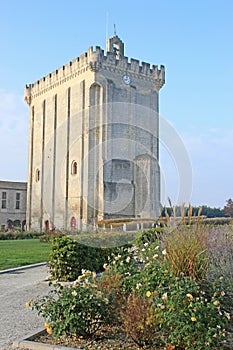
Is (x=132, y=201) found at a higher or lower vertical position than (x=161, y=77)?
lower

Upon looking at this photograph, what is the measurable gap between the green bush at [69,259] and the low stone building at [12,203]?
31.0 m

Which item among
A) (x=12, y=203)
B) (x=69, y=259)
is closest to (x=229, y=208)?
(x=12, y=203)

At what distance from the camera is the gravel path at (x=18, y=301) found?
4980 millimetres

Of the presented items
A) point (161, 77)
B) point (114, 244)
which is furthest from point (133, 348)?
point (161, 77)

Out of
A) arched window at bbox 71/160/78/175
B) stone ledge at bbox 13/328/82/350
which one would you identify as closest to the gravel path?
stone ledge at bbox 13/328/82/350

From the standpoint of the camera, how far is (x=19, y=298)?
7.01 meters

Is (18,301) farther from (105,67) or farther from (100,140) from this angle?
(105,67)

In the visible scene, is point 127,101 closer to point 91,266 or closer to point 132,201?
point 132,201

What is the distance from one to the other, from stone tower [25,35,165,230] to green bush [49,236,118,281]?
51.2 feet

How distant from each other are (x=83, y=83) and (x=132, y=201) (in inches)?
347

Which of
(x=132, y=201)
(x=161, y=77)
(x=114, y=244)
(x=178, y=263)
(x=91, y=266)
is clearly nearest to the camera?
(x=178, y=263)

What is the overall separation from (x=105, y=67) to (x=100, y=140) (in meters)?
5.01

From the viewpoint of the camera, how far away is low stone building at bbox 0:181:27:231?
38.8m

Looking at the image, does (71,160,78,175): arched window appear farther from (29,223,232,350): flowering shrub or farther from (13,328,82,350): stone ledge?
(13,328,82,350): stone ledge
